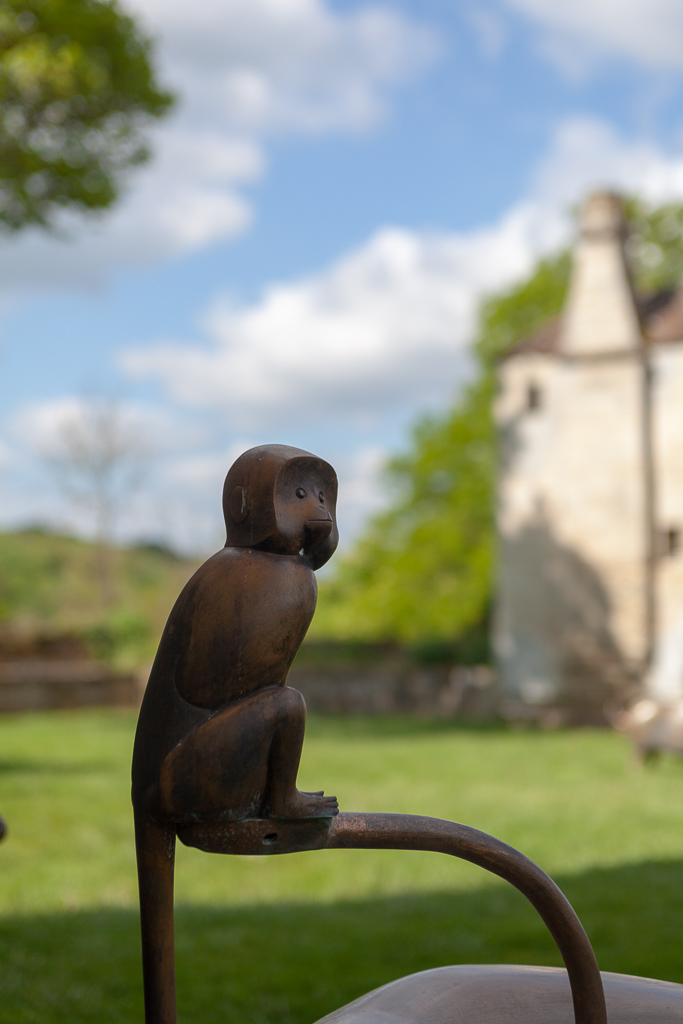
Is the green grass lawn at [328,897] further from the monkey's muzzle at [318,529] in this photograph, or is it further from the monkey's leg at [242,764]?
the monkey's muzzle at [318,529]

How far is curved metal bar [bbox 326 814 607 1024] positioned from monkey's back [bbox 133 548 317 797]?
271mm

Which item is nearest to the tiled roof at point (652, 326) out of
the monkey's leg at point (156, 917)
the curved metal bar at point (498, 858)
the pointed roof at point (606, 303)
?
the pointed roof at point (606, 303)

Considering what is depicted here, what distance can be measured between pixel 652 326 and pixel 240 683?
20816mm

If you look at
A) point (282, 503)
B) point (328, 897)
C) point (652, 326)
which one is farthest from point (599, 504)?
point (282, 503)

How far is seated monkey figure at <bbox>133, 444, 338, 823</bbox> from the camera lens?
1490mm

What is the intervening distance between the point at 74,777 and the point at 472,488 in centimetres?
1904

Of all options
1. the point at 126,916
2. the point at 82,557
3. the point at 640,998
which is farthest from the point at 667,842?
the point at 82,557

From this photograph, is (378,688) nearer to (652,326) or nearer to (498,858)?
(652,326)

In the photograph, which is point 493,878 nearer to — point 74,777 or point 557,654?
point 74,777

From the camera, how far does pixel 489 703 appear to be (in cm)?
2147

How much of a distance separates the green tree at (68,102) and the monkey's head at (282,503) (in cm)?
1238

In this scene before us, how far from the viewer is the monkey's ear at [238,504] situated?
5.34ft

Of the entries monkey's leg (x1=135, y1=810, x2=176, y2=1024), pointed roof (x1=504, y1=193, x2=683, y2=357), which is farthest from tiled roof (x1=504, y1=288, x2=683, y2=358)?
monkey's leg (x1=135, y1=810, x2=176, y2=1024)

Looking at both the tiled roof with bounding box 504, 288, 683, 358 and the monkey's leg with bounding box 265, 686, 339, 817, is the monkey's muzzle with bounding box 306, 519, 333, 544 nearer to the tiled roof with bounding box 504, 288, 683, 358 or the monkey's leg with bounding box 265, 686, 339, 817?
the monkey's leg with bounding box 265, 686, 339, 817
